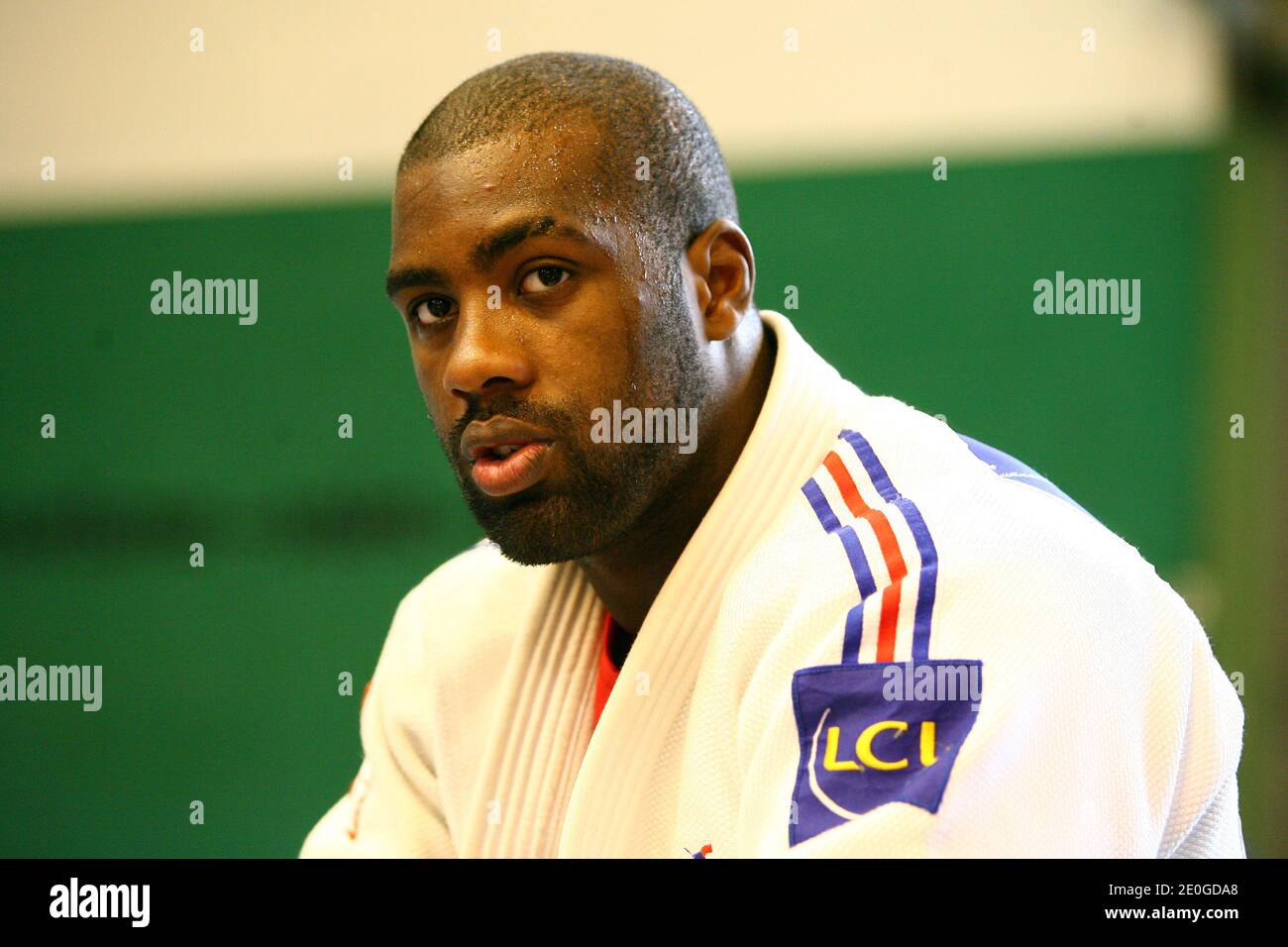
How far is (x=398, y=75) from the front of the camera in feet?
16.2

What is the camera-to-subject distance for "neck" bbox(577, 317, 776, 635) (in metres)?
2.08

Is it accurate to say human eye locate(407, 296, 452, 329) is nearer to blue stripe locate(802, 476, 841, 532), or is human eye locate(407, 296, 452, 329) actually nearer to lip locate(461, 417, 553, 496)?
lip locate(461, 417, 553, 496)

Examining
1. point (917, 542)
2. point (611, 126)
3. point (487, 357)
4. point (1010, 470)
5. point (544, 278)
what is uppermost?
point (611, 126)

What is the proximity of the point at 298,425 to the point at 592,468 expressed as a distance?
334cm

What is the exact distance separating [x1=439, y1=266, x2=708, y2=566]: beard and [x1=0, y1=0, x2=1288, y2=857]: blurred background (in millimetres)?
2470

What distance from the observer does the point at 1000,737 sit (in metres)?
1.42

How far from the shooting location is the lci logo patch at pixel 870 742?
57.0 inches

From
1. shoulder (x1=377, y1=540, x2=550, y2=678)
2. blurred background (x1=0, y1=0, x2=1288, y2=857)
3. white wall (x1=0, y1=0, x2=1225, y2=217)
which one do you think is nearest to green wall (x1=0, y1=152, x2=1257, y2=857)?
blurred background (x1=0, y1=0, x2=1288, y2=857)

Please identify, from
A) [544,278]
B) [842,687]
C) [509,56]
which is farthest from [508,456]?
[509,56]

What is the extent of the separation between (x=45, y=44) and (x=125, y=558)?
1.94m

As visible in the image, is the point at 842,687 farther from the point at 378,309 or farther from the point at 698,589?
the point at 378,309

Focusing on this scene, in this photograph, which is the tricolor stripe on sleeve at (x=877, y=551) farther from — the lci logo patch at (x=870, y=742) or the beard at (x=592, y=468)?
the beard at (x=592, y=468)

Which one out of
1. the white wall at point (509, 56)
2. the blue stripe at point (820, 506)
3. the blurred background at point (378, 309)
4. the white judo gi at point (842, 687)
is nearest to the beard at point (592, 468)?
the white judo gi at point (842, 687)

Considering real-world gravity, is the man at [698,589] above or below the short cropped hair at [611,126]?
A: below
